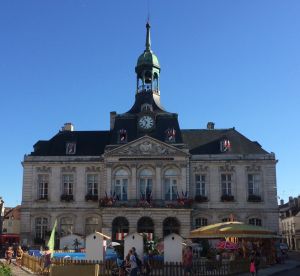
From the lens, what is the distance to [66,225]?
156 feet

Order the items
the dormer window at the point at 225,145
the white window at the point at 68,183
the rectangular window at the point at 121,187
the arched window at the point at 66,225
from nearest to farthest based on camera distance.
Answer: the rectangular window at the point at 121,187, the arched window at the point at 66,225, the dormer window at the point at 225,145, the white window at the point at 68,183

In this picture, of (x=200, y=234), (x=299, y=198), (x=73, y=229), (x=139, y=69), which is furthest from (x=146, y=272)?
(x=299, y=198)

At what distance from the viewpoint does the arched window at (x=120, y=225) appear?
4556 cm

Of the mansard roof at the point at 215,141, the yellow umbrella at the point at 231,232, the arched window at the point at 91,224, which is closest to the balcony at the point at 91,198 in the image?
the arched window at the point at 91,224

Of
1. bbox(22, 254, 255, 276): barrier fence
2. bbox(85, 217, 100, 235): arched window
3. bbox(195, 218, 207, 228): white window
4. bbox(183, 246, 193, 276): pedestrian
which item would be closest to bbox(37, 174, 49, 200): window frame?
bbox(85, 217, 100, 235): arched window

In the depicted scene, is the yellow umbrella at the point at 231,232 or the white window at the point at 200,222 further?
the white window at the point at 200,222

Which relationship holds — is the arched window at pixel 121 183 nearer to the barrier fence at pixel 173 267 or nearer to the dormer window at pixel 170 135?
the dormer window at pixel 170 135

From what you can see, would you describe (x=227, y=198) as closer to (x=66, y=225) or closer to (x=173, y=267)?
(x=66, y=225)

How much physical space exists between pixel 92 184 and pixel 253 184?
15496 millimetres

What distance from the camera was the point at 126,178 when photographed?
154 feet

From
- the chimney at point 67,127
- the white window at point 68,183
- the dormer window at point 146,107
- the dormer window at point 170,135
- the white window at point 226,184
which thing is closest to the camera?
the white window at point 226,184

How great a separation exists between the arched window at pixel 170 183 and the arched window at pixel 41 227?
39.4 feet

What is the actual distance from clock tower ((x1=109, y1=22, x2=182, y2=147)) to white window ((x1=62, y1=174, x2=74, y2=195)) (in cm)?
A: 526

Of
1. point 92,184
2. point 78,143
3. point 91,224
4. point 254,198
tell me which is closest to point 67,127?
point 78,143
